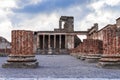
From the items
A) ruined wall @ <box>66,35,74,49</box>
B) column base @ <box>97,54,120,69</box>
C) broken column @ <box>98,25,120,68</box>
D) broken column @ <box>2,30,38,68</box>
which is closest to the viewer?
column base @ <box>97,54,120,69</box>

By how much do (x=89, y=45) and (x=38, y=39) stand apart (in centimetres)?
4842

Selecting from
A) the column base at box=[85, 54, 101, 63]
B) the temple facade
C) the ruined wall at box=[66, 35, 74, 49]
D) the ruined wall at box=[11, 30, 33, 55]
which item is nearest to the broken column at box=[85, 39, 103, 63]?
the column base at box=[85, 54, 101, 63]

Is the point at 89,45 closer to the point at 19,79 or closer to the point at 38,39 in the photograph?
the point at 19,79

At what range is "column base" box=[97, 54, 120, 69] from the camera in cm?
1371

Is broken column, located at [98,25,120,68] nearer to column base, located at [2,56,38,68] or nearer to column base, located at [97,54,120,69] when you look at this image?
column base, located at [97,54,120,69]

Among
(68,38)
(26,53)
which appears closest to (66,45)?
(68,38)

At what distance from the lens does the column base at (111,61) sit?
13.7 meters

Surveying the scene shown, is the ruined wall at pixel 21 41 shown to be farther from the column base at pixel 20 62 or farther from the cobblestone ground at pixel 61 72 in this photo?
the cobblestone ground at pixel 61 72

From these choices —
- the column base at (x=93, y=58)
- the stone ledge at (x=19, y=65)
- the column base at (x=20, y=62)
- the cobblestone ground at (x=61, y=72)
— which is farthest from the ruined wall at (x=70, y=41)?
the cobblestone ground at (x=61, y=72)

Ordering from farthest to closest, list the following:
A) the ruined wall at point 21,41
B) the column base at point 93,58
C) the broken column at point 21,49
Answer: the column base at point 93,58, the ruined wall at point 21,41, the broken column at point 21,49

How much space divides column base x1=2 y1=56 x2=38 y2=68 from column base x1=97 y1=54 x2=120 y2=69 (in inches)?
107

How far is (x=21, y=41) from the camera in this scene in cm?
1474

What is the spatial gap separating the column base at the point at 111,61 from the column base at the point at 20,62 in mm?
2711

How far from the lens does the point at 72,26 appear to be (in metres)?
72.6
